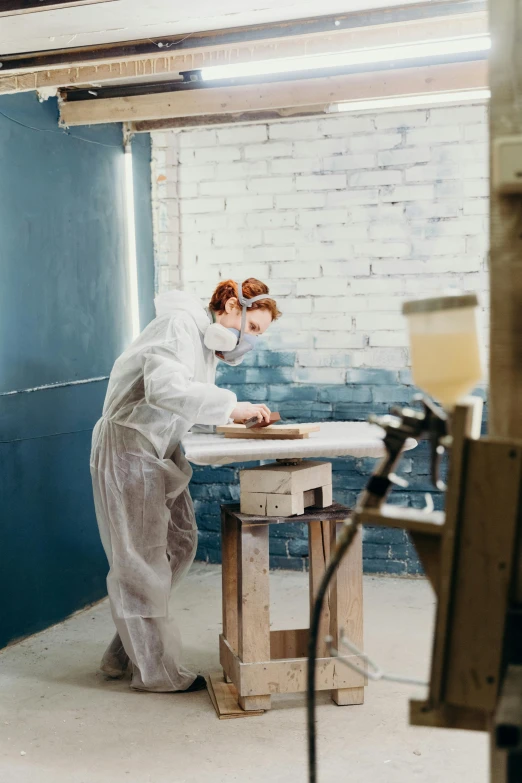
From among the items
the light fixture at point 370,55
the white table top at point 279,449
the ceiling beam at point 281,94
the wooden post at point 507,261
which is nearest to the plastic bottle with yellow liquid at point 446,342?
the wooden post at point 507,261

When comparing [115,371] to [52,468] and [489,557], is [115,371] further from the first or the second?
[489,557]

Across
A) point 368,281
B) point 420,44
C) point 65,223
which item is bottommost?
point 368,281

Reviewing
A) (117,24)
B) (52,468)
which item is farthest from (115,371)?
(117,24)

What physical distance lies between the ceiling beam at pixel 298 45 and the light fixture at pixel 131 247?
1253 mm

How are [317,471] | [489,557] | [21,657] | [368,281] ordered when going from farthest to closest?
[368,281] → [21,657] → [317,471] → [489,557]

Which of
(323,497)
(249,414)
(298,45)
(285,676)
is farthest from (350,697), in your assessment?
(298,45)

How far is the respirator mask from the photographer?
120 inches

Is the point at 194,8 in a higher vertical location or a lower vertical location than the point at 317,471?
higher

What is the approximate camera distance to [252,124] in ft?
14.0

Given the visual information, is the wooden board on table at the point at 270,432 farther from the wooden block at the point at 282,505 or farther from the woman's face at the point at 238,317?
the woman's face at the point at 238,317

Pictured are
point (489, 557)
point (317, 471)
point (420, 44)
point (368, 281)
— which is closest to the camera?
point (489, 557)

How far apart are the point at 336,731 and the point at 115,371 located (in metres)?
1.42

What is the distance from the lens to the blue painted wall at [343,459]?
4.21 metres

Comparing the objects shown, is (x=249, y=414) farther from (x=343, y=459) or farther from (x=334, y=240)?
(x=334, y=240)
